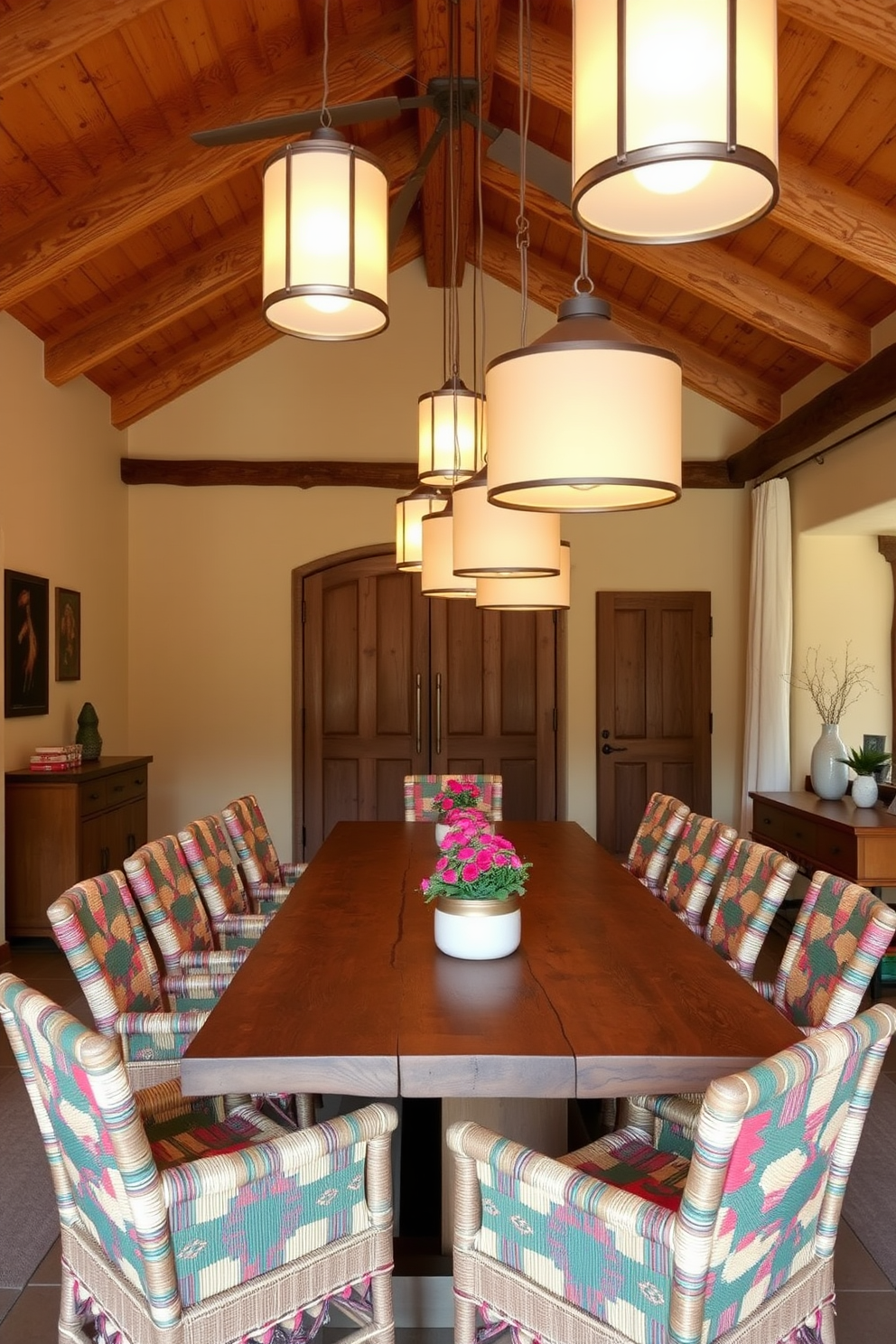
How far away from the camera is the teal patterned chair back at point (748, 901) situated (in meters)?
2.78

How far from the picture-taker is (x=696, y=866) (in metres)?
3.44

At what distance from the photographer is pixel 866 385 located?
16.8ft

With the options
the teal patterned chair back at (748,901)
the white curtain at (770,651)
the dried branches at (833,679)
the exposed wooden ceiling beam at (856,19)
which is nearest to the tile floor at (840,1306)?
Result: the teal patterned chair back at (748,901)

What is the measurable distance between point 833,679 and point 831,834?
1.79m

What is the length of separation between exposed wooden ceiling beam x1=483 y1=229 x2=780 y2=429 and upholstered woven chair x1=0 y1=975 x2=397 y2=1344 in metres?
5.89

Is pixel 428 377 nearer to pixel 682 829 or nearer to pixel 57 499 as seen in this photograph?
pixel 57 499

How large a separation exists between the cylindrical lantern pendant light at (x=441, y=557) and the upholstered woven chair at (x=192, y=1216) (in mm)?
1793

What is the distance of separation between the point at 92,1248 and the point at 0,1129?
5.89 feet

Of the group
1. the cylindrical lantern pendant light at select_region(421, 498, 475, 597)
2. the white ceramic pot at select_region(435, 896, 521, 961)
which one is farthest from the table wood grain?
the cylindrical lantern pendant light at select_region(421, 498, 475, 597)

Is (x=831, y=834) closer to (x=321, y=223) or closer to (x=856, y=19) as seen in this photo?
(x=856, y=19)

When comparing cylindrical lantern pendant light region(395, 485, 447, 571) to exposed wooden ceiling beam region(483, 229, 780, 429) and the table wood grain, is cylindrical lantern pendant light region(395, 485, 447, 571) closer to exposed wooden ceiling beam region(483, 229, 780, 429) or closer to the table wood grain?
the table wood grain

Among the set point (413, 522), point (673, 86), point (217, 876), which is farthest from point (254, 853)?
point (673, 86)

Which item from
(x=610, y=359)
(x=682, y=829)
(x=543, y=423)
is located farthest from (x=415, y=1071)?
(x=682, y=829)

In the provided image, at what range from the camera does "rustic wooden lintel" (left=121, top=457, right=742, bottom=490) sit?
23.3 ft
